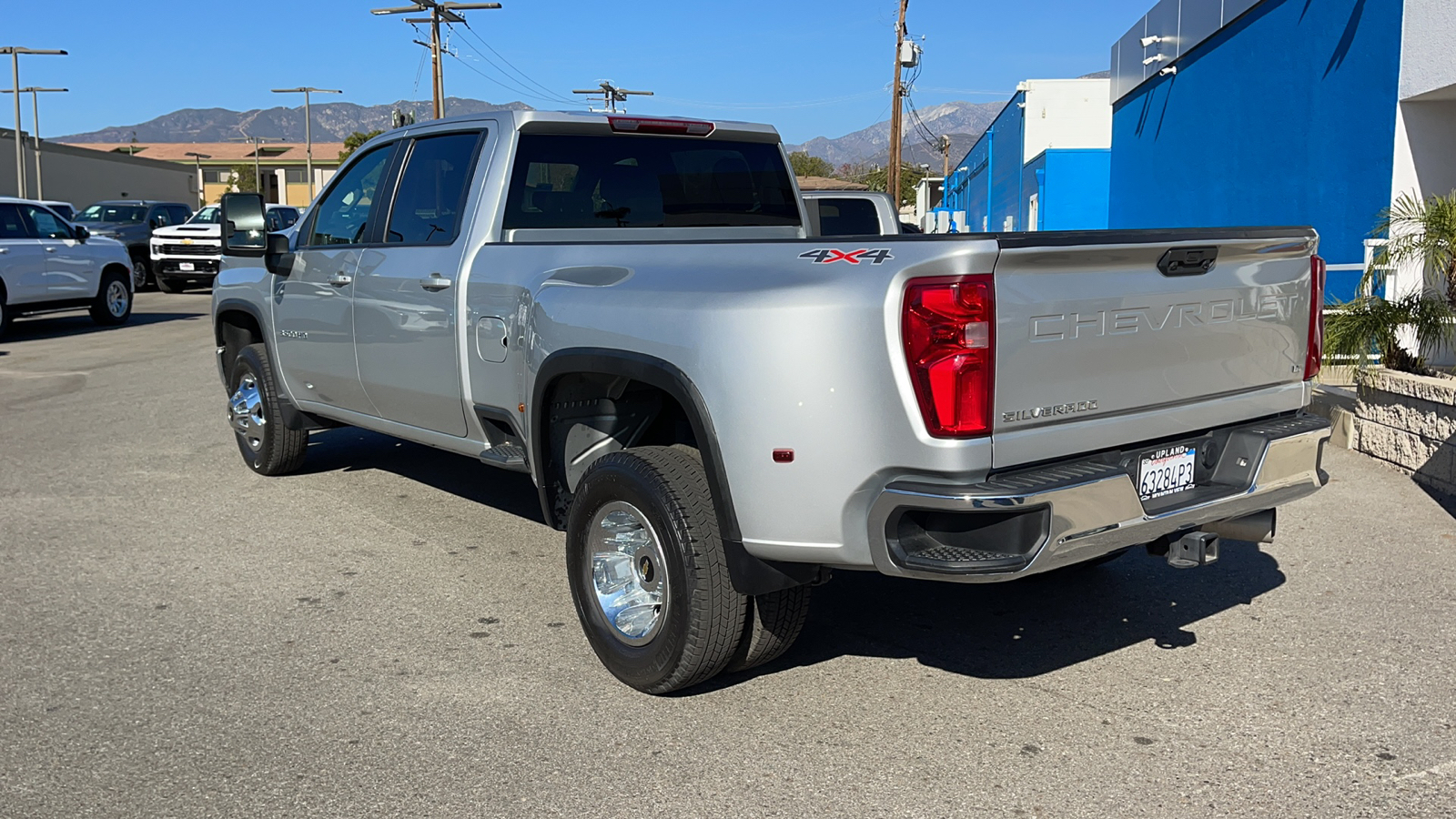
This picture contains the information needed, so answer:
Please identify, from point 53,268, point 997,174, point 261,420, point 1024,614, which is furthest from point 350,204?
point 997,174

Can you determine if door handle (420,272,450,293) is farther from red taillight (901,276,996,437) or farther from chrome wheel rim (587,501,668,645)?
red taillight (901,276,996,437)

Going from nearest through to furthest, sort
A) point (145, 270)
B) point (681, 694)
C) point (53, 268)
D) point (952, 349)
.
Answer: point (952, 349)
point (681, 694)
point (53, 268)
point (145, 270)

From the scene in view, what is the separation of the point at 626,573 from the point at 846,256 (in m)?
1.52

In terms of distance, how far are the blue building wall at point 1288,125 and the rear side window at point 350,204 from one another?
7.96 m

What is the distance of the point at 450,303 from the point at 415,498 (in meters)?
2.26

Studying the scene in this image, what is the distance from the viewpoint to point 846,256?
3.57 meters

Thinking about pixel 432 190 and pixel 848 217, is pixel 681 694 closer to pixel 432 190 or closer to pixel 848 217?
pixel 432 190

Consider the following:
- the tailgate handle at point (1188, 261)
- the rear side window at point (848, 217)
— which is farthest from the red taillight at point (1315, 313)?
the rear side window at point (848, 217)

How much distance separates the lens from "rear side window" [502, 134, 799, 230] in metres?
5.55

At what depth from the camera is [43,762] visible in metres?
3.80

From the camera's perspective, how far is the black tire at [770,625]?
4.14m

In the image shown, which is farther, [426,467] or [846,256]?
[426,467]

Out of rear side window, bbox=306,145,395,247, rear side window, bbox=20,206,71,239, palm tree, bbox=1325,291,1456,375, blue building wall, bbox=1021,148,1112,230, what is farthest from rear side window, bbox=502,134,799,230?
blue building wall, bbox=1021,148,1112,230

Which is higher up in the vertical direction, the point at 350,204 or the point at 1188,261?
the point at 350,204
